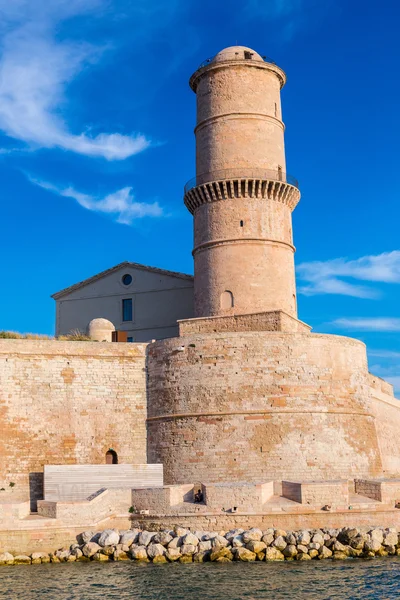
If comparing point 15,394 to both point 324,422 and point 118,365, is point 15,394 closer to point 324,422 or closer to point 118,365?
point 118,365

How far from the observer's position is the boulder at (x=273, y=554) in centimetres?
1552

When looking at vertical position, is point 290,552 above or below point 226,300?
below

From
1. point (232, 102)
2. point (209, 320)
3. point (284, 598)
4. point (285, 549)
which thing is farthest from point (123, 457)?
point (232, 102)

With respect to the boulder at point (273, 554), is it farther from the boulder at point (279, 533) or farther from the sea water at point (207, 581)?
the boulder at point (279, 533)

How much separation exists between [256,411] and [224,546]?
4.39 metres

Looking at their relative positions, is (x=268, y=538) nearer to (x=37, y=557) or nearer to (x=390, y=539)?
(x=390, y=539)

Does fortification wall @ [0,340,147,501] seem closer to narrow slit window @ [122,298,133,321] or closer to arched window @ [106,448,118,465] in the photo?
arched window @ [106,448,118,465]

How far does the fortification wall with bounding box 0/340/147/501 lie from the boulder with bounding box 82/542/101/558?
149 inches

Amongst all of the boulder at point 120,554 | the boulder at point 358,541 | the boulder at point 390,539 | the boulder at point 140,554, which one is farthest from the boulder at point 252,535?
the boulder at point 390,539

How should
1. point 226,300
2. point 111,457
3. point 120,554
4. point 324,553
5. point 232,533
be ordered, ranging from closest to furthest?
point 324,553
point 120,554
point 232,533
point 111,457
point 226,300

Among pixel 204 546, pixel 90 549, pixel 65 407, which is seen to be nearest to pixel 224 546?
pixel 204 546

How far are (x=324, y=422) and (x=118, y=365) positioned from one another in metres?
5.67

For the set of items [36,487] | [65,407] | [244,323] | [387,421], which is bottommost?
[36,487]

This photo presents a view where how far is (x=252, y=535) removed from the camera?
1577cm
